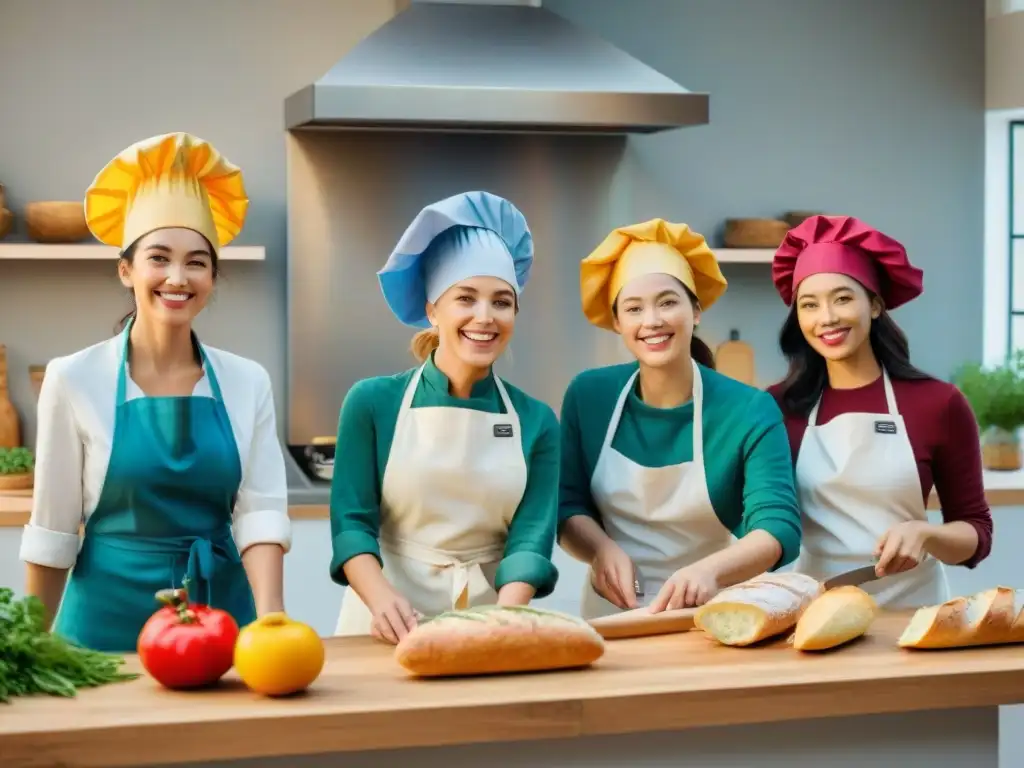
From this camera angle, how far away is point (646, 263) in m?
2.05

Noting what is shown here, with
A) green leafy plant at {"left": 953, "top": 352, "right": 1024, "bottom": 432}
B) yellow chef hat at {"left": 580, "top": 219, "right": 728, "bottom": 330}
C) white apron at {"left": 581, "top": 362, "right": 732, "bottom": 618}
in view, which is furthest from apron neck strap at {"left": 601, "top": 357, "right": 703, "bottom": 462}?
green leafy plant at {"left": 953, "top": 352, "right": 1024, "bottom": 432}

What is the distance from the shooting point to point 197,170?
186 cm

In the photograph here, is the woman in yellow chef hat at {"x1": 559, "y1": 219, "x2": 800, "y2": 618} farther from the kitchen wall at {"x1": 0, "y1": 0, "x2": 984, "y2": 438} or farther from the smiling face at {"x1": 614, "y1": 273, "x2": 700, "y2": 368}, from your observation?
the kitchen wall at {"x1": 0, "y1": 0, "x2": 984, "y2": 438}

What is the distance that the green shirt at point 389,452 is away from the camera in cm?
185

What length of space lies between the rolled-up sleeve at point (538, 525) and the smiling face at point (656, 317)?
0.18 metres

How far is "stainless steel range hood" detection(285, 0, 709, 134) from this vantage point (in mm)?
3264

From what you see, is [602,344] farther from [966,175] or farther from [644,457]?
[644,457]

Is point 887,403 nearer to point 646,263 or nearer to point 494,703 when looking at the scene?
point 646,263

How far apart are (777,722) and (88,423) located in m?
0.92

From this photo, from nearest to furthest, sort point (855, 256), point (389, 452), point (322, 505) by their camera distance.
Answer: point (389, 452)
point (855, 256)
point (322, 505)

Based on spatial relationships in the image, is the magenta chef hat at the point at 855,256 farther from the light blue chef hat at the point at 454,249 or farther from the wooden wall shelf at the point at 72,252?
the wooden wall shelf at the point at 72,252

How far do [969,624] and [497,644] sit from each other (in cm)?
56

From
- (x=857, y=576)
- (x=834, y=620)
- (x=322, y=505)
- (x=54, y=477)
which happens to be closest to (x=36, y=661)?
(x=54, y=477)

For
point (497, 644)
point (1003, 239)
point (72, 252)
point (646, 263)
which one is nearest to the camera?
point (497, 644)
